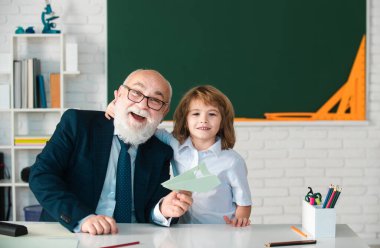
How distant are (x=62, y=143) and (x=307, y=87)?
102 inches

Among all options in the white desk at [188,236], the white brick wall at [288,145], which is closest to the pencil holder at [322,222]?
the white desk at [188,236]

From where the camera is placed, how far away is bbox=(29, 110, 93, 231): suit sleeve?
5.86ft

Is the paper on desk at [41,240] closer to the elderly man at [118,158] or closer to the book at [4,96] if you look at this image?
the elderly man at [118,158]

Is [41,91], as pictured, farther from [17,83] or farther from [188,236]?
[188,236]

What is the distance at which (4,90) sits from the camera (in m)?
4.04

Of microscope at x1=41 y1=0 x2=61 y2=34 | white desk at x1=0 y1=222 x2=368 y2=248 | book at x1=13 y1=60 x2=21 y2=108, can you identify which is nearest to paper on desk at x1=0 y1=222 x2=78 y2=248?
white desk at x1=0 y1=222 x2=368 y2=248

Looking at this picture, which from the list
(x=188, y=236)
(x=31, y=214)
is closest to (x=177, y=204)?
(x=188, y=236)

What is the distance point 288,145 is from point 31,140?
1956 mm

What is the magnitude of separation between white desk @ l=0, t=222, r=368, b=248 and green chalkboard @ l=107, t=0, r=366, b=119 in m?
2.38

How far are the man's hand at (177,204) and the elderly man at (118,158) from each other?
183 millimetres

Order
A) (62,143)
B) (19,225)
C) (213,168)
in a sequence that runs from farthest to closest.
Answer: (213,168), (62,143), (19,225)

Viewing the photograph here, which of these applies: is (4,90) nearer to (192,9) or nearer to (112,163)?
(192,9)

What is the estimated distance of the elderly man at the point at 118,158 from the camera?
2029 mm

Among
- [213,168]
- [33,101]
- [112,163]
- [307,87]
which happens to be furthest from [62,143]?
[307,87]
